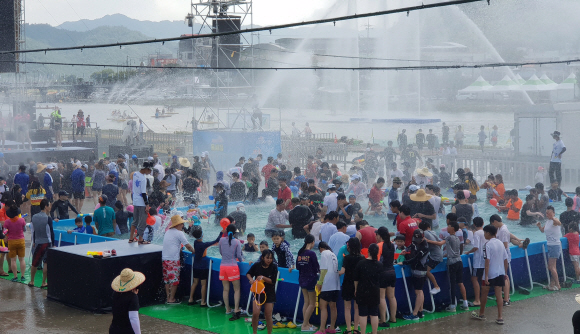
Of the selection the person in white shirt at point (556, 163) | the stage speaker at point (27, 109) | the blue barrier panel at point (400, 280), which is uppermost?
the stage speaker at point (27, 109)

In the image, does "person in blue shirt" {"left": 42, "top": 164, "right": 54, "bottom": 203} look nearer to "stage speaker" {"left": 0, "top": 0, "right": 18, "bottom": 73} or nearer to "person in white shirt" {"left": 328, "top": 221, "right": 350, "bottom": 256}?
"person in white shirt" {"left": 328, "top": 221, "right": 350, "bottom": 256}

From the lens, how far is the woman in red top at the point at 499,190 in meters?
16.5

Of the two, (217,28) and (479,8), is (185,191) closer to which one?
(217,28)

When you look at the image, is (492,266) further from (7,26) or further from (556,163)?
(7,26)

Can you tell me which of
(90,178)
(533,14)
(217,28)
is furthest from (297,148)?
(533,14)

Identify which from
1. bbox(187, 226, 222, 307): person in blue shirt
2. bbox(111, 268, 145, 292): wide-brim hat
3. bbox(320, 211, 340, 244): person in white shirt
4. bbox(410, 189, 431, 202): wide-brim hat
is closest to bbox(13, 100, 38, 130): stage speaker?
bbox(187, 226, 222, 307): person in blue shirt

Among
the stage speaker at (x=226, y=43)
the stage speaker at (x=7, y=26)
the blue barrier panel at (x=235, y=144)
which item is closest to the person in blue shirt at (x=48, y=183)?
the blue barrier panel at (x=235, y=144)

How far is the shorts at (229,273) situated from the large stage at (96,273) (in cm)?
149

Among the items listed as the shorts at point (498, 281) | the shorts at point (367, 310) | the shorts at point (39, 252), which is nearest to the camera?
the shorts at point (367, 310)

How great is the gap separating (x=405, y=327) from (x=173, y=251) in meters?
4.09

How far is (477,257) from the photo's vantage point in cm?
1017

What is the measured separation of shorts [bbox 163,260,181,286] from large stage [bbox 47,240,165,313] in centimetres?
28

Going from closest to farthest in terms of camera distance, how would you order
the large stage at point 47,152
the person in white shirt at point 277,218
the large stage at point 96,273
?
1. the large stage at point 96,273
2. the person in white shirt at point 277,218
3. the large stage at point 47,152

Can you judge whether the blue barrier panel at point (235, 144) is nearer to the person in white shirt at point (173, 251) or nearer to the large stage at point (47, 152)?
the large stage at point (47, 152)
